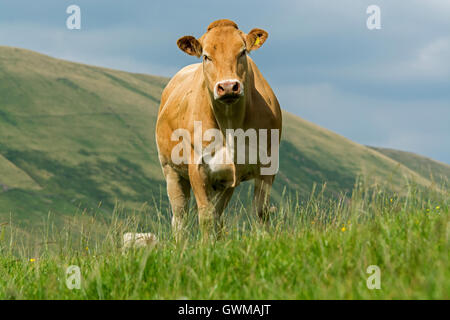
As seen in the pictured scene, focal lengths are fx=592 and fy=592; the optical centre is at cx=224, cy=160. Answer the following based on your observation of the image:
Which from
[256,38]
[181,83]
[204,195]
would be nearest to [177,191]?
[181,83]

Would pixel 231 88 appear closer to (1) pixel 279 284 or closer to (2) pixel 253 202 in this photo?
(2) pixel 253 202

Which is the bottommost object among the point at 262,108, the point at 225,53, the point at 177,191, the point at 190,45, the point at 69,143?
the point at 177,191

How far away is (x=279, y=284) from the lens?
4.76 m

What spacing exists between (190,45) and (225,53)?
0.73 metres

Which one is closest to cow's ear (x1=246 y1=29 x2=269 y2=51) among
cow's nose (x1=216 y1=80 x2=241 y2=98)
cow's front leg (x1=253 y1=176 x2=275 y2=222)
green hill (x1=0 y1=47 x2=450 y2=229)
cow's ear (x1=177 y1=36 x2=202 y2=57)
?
cow's ear (x1=177 y1=36 x2=202 y2=57)

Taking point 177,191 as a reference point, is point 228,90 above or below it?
above

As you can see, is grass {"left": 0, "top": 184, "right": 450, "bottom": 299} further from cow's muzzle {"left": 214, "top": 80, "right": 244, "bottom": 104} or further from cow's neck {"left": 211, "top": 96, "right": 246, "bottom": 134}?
cow's neck {"left": 211, "top": 96, "right": 246, "bottom": 134}

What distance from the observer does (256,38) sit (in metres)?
8.38

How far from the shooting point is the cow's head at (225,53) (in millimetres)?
7600

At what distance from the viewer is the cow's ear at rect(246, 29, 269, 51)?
831cm

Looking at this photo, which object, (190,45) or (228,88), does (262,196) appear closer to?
(228,88)

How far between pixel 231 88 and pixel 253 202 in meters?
1.78

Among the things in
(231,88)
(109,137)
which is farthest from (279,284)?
(109,137)

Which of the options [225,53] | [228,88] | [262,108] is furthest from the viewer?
[262,108]
